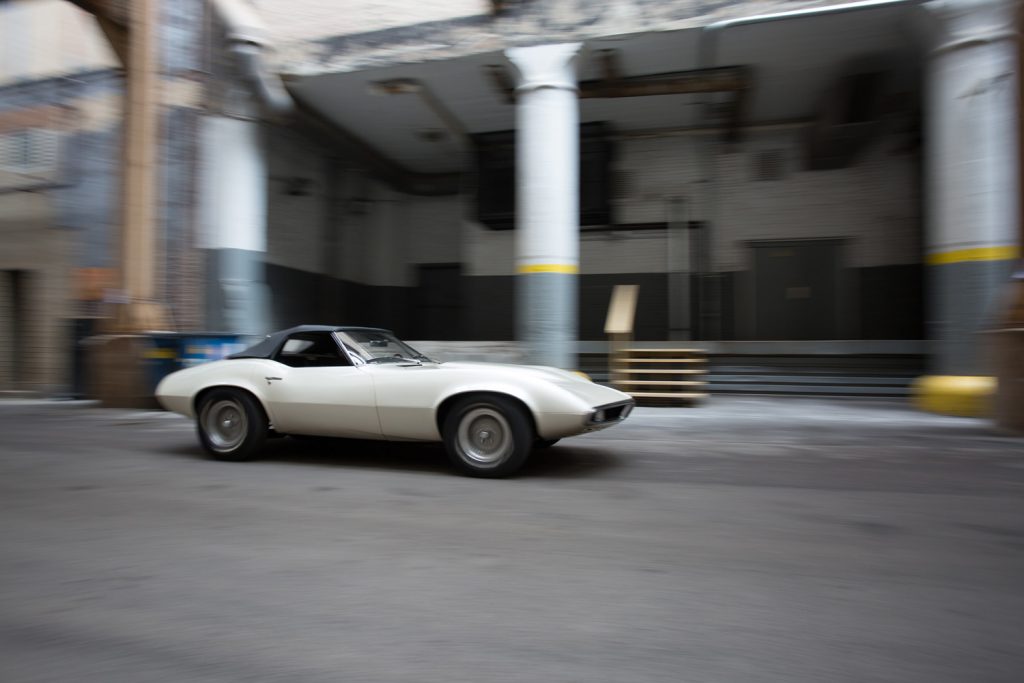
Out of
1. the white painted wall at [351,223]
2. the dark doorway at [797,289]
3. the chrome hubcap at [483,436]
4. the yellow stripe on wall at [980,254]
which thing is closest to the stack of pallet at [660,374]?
the dark doorway at [797,289]

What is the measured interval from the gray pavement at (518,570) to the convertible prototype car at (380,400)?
0.28 m

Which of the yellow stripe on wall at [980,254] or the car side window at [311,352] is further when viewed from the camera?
the yellow stripe on wall at [980,254]

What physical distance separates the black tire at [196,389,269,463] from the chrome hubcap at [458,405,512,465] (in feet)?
5.82

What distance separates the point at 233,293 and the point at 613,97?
788 cm

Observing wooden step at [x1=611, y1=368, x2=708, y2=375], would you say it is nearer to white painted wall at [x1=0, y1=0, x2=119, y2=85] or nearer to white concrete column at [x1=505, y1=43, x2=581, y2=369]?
white concrete column at [x1=505, y1=43, x2=581, y2=369]

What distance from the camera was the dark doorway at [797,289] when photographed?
491 inches

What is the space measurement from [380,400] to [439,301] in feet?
38.7

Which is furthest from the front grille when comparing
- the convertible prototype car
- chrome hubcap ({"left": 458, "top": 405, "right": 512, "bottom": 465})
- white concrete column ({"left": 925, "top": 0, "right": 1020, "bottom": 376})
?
white concrete column ({"left": 925, "top": 0, "right": 1020, "bottom": 376})

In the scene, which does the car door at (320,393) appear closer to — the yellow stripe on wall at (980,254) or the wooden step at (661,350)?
the wooden step at (661,350)

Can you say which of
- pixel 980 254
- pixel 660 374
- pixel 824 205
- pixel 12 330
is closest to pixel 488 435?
pixel 660 374

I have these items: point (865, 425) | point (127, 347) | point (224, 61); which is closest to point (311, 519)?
point (865, 425)

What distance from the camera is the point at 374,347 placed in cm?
524

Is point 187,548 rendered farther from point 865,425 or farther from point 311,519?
point 865,425

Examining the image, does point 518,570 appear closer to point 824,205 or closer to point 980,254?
point 980,254
